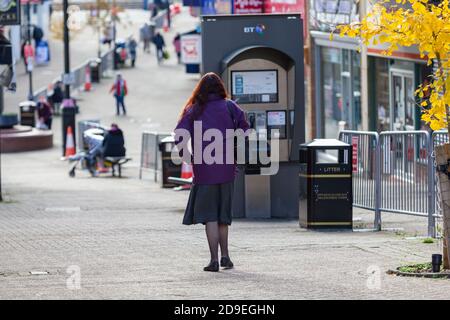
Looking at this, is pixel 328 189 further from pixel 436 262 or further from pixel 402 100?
pixel 402 100

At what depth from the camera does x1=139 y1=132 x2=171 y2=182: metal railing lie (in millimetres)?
27516

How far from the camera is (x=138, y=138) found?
130ft

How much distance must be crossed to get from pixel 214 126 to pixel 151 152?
16837 millimetres

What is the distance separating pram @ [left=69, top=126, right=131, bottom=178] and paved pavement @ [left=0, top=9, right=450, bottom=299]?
5.31 metres

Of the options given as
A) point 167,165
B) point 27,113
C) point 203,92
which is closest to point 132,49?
point 27,113

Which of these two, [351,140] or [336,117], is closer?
[351,140]

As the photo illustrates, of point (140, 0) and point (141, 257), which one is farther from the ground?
point (140, 0)

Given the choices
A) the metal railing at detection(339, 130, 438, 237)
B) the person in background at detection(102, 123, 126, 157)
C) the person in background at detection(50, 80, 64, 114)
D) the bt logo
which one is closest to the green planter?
the person in background at detection(50, 80, 64, 114)

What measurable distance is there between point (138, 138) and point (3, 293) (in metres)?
30.0

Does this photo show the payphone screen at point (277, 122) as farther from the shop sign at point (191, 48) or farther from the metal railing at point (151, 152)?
the shop sign at point (191, 48)

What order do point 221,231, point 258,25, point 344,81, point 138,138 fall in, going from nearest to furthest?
point 221,231, point 258,25, point 344,81, point 138,138

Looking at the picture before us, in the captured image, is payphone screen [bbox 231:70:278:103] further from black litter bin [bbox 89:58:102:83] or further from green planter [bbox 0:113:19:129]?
black litter bin [bbox 89:58:102:83]
